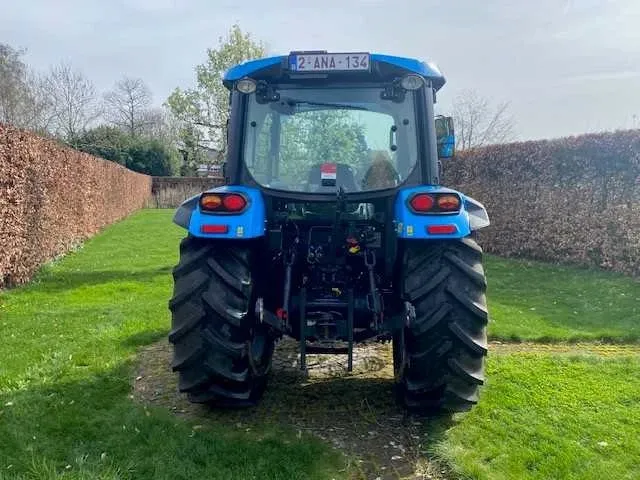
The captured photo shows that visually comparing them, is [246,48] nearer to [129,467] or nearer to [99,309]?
[99,309]

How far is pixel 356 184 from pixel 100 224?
14.5m

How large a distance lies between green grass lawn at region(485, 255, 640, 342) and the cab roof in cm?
321

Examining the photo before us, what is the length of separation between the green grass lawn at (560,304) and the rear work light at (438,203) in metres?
2.87

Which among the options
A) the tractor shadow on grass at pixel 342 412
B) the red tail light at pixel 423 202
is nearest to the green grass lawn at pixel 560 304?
the tractor shadow on grass at pixel 342 412

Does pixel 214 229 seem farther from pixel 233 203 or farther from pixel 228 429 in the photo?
pixel 228 429

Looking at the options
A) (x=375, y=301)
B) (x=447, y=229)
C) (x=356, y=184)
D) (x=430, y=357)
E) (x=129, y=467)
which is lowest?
(x=129, y=467)

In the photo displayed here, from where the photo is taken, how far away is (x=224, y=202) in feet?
11.6

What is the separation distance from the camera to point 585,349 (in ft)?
18.4

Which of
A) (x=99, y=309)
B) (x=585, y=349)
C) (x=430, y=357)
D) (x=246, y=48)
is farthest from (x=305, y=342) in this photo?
(x=246, y=48)

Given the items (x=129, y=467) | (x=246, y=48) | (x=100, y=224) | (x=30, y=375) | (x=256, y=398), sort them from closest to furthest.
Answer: (x=129, y=467) < (x=256, y=398) < (x=30, y=375) < (x=100, y=224) < (x=246, y=48)

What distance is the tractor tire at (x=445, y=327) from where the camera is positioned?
3449mm

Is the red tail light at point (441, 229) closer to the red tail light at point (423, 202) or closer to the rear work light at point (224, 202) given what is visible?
the red tail light at point (423, 202)

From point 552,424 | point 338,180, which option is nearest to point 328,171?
point 338,180

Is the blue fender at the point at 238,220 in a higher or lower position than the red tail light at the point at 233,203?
lower
